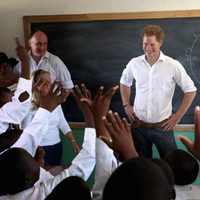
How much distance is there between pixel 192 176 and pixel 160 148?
1621mm

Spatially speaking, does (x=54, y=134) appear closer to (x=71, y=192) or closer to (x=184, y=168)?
(x=184, y=168)

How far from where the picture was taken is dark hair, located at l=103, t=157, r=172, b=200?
997 mm

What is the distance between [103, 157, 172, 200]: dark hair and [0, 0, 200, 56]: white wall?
277cm

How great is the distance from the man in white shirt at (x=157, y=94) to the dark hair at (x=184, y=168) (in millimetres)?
1512

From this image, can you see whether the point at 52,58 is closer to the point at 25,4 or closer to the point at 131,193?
the point at 25,4

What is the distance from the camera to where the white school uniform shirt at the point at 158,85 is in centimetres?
350

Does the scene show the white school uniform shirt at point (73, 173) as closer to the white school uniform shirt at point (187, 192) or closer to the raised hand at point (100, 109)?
the raised hand at point (100, 109)

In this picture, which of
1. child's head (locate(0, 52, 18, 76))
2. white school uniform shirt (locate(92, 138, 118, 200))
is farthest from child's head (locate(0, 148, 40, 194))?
child's head (locate(0, 52, 18, 76))

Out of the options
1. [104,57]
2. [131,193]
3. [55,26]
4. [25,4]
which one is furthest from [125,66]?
[131,193]

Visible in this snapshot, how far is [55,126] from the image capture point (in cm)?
360

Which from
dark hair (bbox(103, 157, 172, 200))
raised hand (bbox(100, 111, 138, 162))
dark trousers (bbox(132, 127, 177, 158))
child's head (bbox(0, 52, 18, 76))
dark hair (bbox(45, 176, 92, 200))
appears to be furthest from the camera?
child's head (bbox(0, 52, 18, 76))

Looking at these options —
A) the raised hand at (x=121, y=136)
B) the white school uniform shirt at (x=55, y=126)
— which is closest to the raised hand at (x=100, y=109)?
the raised hand at (x=121, y=136)

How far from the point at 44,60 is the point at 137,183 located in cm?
297

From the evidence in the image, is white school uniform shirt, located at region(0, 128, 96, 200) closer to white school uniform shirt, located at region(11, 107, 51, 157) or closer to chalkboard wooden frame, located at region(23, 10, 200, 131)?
white school uniform shirt, located at region(11, 107, 51, 157)
